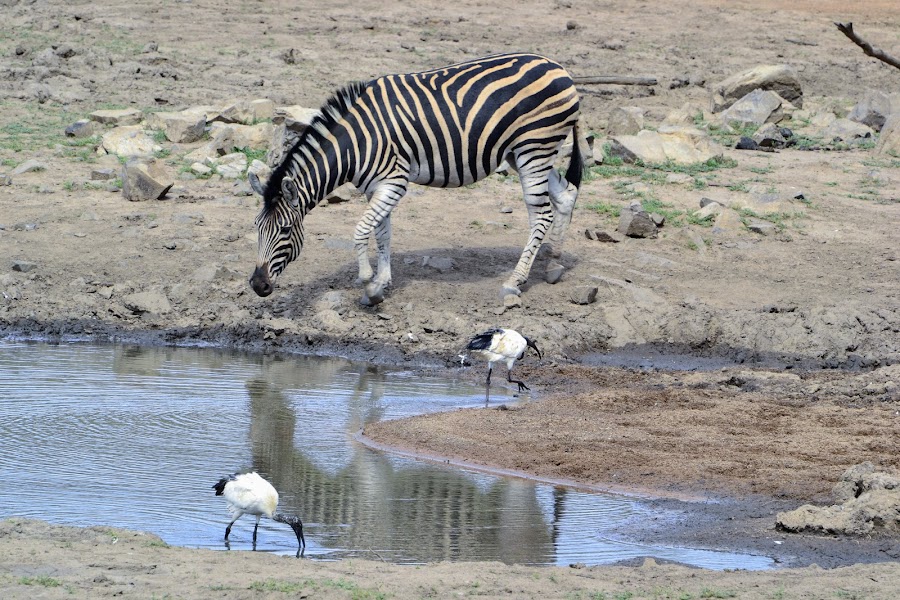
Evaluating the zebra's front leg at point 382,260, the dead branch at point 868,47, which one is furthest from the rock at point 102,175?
the dead branch at point 868,47

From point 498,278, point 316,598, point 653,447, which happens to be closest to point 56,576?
point 316,598

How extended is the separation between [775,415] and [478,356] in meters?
2.74

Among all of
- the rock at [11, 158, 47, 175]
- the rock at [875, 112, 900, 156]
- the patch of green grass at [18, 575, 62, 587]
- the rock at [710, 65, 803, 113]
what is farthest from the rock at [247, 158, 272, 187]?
the patch of green grass at [18, 575, 62, 587]

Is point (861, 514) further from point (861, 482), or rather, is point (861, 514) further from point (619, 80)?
point (619, 80)

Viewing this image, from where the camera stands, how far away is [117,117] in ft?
52.9

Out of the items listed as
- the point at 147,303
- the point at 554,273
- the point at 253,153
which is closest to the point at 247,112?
the point at 253,153

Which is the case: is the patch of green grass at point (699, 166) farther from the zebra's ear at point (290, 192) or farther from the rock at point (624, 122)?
the zebra's ear at point (290, 192)

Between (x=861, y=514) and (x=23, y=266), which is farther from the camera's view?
(x=23, y=266)

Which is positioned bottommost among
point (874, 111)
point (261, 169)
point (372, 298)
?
point (372, 298)

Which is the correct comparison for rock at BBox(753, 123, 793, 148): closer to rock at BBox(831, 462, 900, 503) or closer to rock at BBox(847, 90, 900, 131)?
rock at BBox(847, 90, 900, 131)

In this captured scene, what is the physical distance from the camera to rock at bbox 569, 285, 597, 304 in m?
11.8

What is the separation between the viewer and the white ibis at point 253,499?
6.36m

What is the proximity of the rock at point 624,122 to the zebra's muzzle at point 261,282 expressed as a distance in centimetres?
686

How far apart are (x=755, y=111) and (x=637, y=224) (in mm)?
5264
